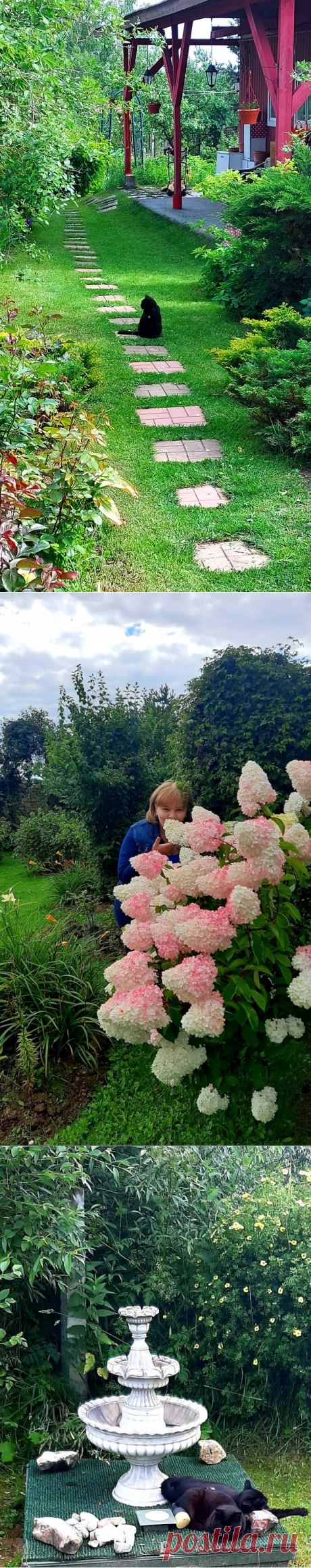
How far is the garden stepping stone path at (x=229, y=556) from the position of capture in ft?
10.8

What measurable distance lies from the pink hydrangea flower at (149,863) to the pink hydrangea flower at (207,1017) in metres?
0.18

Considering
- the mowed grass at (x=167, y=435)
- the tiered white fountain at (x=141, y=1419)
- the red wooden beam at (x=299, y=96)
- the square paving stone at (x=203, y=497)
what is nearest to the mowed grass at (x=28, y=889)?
the tiered white fountain at (x=141, y=1419)

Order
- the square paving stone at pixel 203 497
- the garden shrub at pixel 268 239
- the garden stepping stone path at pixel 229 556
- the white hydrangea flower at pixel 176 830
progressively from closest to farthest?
the white hydrangea flower at pixel 176 830
the garden stepping stone path at pixel 229 556
the square paving stone at pixel 203 497
the garden shrub at pixel 268 239

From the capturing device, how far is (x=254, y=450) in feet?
13.6

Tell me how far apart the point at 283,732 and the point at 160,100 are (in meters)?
5.61

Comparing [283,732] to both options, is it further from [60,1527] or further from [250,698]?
[60,1527]

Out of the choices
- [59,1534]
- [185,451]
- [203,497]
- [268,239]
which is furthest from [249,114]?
[59,1534]

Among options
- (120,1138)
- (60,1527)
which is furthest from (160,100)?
(60,1527)

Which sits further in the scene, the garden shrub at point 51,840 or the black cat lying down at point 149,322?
the black cat lying down at point 149,322

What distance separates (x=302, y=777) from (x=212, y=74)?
5.90 m

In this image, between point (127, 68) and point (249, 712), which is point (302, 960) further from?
point (127, 68)

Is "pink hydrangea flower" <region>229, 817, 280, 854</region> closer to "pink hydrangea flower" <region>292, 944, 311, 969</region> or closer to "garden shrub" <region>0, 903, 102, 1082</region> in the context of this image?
"pink hydrangea flower" <region>292, 944, 311, 969</region>

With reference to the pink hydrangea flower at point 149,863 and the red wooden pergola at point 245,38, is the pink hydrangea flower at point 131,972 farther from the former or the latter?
the red wooden pergola at point 245,38

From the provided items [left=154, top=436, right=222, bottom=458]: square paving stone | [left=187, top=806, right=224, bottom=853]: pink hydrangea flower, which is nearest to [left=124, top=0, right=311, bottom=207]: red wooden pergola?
[left=154, top=436, right=222, bottom=458]: square paving stone
